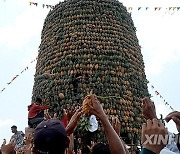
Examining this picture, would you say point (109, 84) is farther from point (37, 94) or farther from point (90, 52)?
point (37, 94)

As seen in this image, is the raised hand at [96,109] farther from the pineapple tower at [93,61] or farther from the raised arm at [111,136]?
the pineapple tower at [93,61]

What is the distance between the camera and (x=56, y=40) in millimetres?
14078

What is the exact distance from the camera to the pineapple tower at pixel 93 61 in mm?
12734

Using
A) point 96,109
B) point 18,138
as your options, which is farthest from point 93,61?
point 96,109

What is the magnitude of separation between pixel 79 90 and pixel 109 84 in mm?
961

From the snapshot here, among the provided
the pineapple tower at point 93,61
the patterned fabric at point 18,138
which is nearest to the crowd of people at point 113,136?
the patterned fabric at point 18,138

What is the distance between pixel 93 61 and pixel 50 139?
34.3 feet

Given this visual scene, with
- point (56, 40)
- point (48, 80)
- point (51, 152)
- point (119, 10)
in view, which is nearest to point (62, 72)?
point (48, 80)

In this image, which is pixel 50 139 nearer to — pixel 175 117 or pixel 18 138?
pixel 175 117

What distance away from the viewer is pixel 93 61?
13.2 metres

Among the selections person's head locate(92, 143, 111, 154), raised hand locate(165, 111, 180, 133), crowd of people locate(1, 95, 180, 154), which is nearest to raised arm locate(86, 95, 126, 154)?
crowd of people locate(1, 95, 180, 154)

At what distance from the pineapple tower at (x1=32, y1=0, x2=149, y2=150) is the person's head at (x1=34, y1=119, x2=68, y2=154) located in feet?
30.8

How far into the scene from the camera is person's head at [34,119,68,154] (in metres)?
2.76

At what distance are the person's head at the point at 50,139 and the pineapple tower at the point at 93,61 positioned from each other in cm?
939
